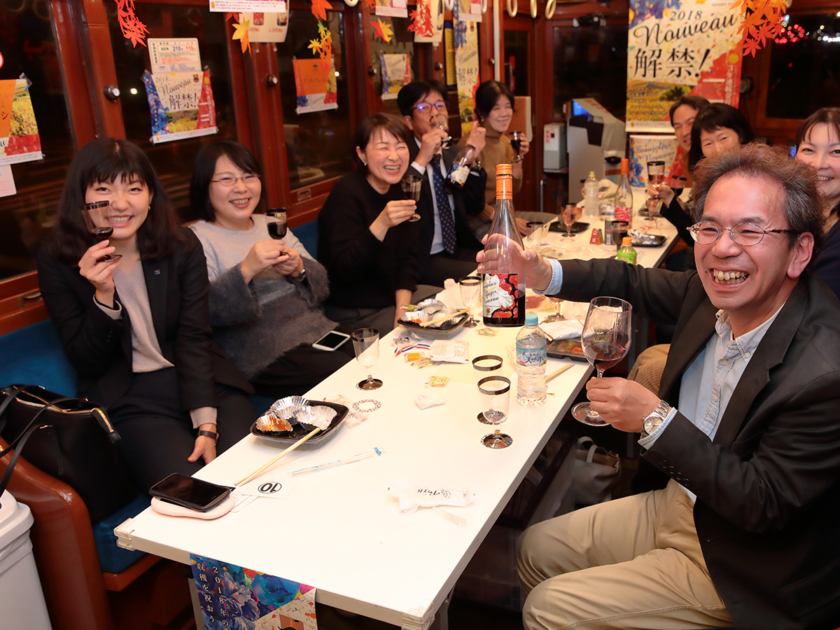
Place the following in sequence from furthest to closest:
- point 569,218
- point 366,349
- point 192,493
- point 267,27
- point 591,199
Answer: point 591,199 → point 569,218 → point 267,27 → point 366,349 → point 192,493

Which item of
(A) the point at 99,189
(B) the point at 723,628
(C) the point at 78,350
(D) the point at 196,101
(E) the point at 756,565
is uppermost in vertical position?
(D) the point at 196,101

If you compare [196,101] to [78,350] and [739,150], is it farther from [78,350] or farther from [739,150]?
[739,150]

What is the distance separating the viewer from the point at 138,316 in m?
2.28

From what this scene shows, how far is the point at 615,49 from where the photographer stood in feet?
20.1

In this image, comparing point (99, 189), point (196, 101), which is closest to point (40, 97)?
point (99, 189)

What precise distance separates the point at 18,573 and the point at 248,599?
35.5 inches

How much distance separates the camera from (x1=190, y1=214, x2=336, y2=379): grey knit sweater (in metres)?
2.59

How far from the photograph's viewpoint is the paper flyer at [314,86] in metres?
3.58

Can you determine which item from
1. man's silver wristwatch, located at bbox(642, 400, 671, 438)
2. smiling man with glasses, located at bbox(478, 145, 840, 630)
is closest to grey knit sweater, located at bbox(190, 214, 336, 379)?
smiling man with glasses, located at bbox(478, 145, 840, 630)

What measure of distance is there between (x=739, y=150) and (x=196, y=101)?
237 cm

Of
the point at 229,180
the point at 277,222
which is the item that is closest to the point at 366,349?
the point at 277,222

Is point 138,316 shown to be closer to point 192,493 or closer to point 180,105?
point 192,493

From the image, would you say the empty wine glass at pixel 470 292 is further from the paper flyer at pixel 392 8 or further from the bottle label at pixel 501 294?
the paper flyer at pixel 392 8

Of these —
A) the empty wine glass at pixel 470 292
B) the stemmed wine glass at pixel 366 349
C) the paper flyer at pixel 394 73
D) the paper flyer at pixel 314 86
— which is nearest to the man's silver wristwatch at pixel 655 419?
the stemmed wine glass at pixel 366 349
